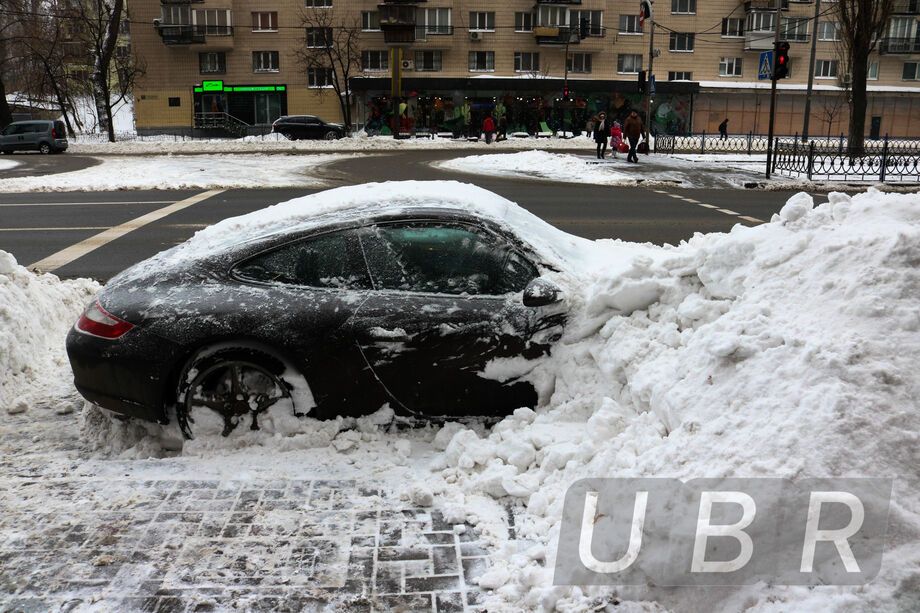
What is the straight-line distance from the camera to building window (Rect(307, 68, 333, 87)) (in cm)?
5734

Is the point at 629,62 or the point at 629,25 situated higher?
the point at 629,25

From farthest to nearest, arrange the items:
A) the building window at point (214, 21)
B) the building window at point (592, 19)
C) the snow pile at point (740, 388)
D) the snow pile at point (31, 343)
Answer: the building window at point (592, 19) < the building window at point (214, 21) < the snow pile at point (31, 343) < the snow pile at point (740, 388)

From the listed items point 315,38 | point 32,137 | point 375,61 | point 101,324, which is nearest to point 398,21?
point 375,61

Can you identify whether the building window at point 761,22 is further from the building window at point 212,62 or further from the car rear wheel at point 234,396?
the car rear wheel at point 234,396

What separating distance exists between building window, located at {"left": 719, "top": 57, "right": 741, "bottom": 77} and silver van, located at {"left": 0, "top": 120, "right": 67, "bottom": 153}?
46.5m

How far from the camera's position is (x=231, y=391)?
4.56 meters

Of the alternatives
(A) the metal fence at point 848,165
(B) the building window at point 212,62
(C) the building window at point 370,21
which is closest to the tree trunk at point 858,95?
(A) the metal fence at point 848,165

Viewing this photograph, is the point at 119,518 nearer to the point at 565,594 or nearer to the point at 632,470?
the point at 565,594

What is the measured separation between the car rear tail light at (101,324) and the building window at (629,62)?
59993 millimetres

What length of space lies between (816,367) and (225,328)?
3026 millimetres

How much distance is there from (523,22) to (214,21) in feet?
72.8

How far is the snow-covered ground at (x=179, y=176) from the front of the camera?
20.2 meters

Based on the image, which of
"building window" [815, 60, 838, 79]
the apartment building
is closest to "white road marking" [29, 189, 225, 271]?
the apartment building

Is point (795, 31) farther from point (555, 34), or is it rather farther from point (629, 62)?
point (555, 34)
